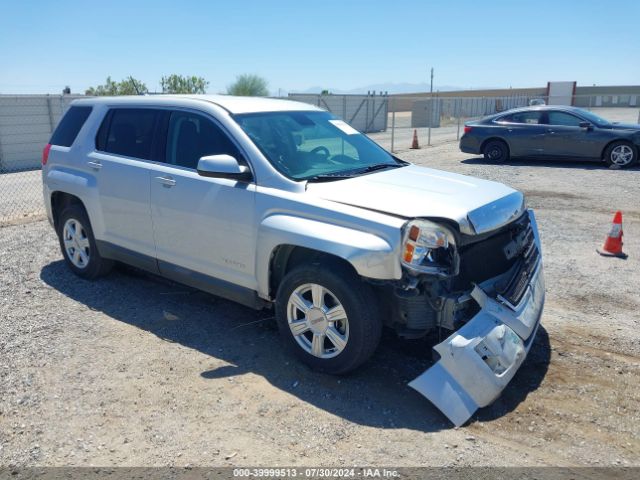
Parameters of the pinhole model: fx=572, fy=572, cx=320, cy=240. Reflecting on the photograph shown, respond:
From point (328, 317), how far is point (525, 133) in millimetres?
12799

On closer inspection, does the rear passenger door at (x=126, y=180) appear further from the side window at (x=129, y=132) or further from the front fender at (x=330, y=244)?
the front fender at (x=330, y=244)

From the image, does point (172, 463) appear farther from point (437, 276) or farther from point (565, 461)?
point (565, 461)

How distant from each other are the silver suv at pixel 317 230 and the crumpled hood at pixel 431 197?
0.01m

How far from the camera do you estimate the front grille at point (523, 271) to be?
4.00 meters

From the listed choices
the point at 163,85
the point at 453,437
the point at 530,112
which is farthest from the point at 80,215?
the point at 163,85

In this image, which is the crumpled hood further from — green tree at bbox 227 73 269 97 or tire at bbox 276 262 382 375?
green tree at bbox 227 73 269 97

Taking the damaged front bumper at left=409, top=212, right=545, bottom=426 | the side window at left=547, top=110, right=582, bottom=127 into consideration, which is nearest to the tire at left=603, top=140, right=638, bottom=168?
the side window at left=547, top=110, right=582, bottom=127

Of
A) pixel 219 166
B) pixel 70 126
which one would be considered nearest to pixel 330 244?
pixel 219 166

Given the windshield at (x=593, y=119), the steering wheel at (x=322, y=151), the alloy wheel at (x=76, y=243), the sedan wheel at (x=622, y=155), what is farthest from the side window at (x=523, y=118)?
the alloy wheel at (x=76, y=243)

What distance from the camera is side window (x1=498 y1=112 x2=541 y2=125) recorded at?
15031 millimetres

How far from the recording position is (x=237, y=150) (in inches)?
178

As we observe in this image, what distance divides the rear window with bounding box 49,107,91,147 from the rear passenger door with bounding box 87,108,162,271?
1.37 ft

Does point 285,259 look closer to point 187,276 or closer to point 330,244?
point 330,244

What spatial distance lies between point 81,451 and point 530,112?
1448cm
